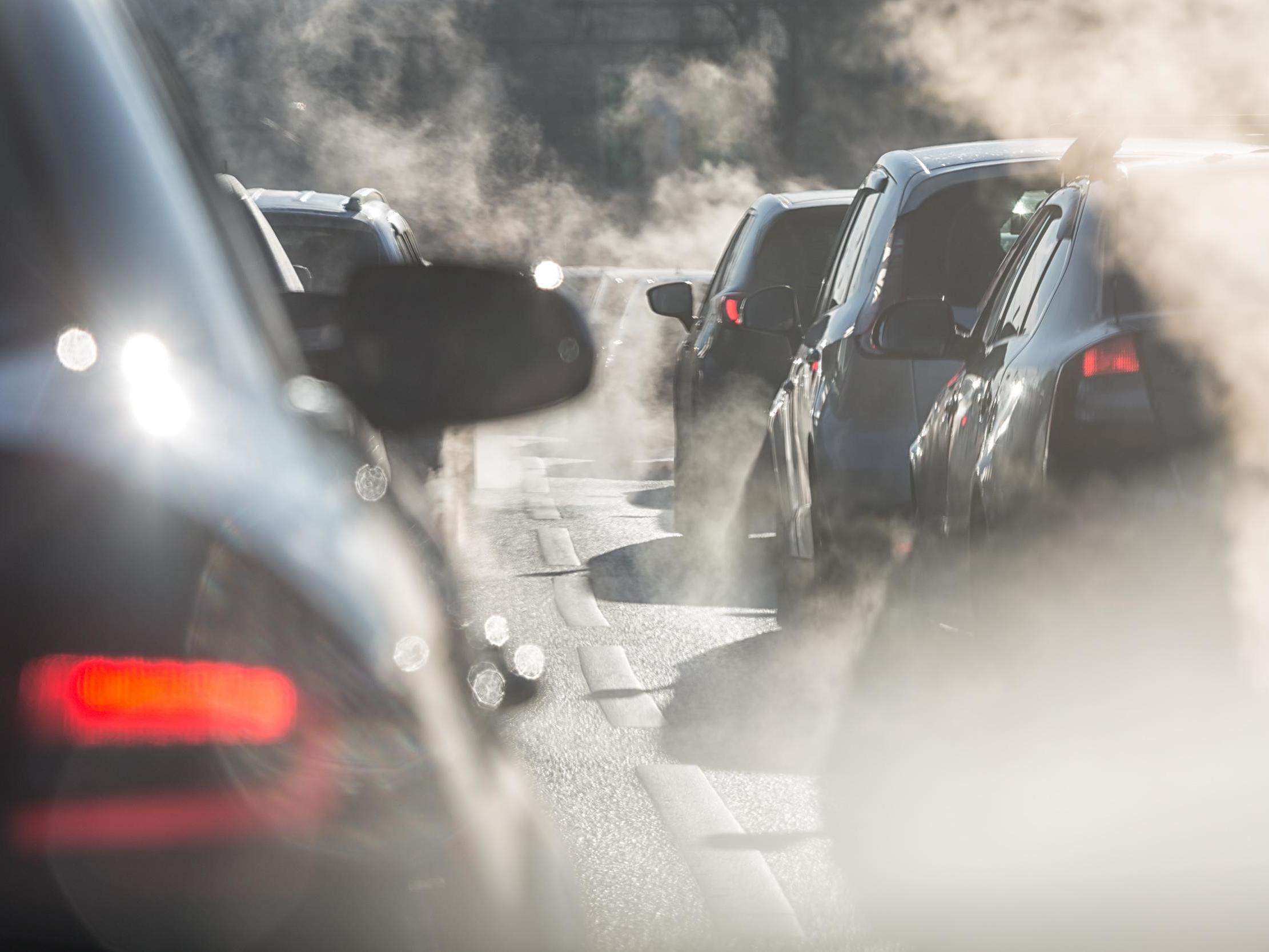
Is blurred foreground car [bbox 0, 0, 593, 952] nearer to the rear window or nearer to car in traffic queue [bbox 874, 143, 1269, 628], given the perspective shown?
car in traffic queue [bbox 874, 143, 1269, 628]

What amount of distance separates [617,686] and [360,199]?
10.1ft

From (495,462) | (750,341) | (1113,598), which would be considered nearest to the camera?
(1113,598)

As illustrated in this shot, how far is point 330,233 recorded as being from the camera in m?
9.23

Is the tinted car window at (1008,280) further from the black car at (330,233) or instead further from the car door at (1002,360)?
the black car at (330,233)

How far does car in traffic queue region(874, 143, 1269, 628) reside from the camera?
175 inches

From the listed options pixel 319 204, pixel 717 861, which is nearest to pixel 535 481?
pixel 319 204

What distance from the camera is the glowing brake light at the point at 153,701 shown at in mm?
1331

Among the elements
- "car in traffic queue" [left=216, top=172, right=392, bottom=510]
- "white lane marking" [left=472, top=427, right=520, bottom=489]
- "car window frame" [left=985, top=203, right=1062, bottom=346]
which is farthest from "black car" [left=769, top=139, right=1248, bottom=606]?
"white lane marking" [left=472, top=427, right=520, bottom=489]

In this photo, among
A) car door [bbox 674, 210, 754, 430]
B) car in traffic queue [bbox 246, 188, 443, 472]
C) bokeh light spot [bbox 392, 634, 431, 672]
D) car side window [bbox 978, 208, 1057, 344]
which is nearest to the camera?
bokeh light spot [bbox 392, 634, 431, 672]

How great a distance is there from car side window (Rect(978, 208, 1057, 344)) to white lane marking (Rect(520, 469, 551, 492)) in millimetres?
9218

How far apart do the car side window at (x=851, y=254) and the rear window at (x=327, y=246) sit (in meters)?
1.95

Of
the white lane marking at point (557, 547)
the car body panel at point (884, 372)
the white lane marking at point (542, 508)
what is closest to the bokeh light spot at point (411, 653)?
the car body panel at point (884, 372)

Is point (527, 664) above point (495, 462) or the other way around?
the other way around

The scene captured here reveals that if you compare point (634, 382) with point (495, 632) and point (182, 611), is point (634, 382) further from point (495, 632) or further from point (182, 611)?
point (182, 611)
